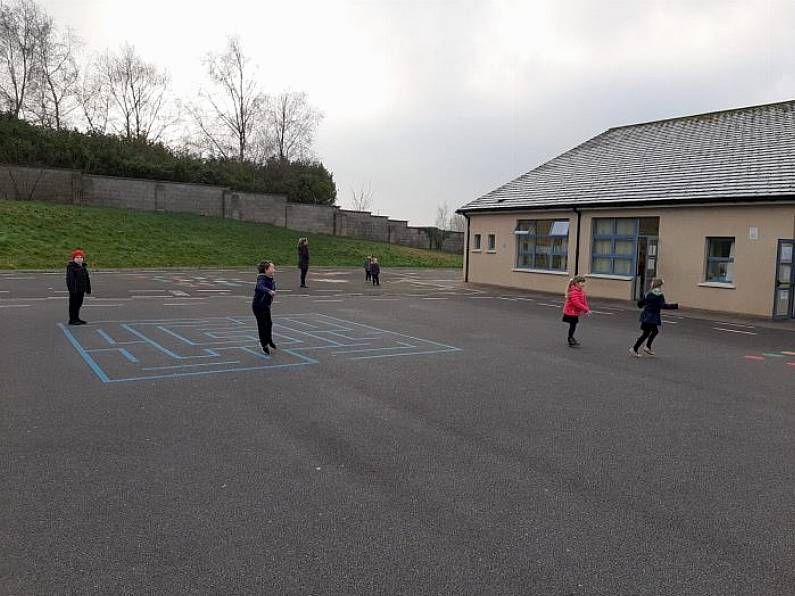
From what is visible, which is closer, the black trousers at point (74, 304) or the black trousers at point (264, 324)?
the black trousers at point (264, 324)

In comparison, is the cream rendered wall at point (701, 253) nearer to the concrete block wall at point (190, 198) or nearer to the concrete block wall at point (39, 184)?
the concrete block wall at point (190, 198)

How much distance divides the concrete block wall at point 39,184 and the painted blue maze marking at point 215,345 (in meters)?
27.9

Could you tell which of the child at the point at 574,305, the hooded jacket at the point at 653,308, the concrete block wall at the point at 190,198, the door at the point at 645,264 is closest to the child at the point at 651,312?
the hooded jacket at the point at 653,308

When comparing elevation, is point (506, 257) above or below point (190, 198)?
below

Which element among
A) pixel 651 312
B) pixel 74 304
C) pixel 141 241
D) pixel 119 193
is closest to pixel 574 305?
pixel 651 312

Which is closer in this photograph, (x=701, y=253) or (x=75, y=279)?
(x=75, y=279)

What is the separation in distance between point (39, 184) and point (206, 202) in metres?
10.6

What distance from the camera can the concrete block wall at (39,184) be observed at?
35.7m

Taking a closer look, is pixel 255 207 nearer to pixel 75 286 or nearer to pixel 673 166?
pixel 673 166

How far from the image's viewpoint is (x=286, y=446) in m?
5.90

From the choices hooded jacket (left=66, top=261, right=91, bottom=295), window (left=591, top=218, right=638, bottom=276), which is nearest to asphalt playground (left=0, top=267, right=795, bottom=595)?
hooded jacket (left=66, top=261, right=91, bottom=295)

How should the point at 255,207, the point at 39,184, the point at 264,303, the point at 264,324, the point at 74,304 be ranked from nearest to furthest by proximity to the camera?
the point at 264,303
the point at 264,324
the point at 74,304
the point at 39,184
the point at 255,207

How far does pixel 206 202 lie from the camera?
144ft

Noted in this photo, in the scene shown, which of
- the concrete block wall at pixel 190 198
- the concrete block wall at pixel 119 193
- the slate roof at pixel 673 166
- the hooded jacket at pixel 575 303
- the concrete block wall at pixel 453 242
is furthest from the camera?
the concrete block wall at pixel 453 242
